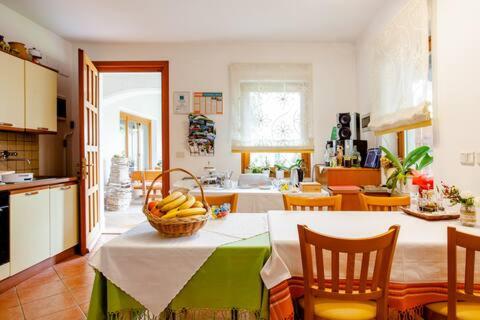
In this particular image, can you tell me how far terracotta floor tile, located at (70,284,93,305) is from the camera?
8.07 feet

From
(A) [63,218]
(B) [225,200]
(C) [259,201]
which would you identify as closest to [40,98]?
(A) [63,218]

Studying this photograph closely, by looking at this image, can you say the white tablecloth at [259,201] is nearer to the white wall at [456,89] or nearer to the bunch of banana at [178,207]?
the white wall at [456,89]

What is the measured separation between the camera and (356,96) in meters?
4.14

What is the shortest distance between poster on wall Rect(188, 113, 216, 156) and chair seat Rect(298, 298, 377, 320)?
295cm

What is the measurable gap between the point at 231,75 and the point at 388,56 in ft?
6.44

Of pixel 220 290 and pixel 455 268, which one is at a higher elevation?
pixel 455 268

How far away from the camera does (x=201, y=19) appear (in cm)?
342

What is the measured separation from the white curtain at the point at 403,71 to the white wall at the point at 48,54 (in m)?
3.97

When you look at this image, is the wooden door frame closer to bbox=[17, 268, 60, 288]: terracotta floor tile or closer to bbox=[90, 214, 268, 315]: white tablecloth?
bbox=[17, 268, 60, 288]: terracotta floor tile

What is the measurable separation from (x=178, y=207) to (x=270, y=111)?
9.42 feet

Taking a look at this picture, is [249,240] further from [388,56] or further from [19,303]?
[388,56]

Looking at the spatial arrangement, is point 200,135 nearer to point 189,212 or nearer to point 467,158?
point 189,212

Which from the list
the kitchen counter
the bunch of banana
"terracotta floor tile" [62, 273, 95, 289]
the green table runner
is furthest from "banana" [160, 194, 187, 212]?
the kitchen counter

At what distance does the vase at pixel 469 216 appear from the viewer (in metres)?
1.63
